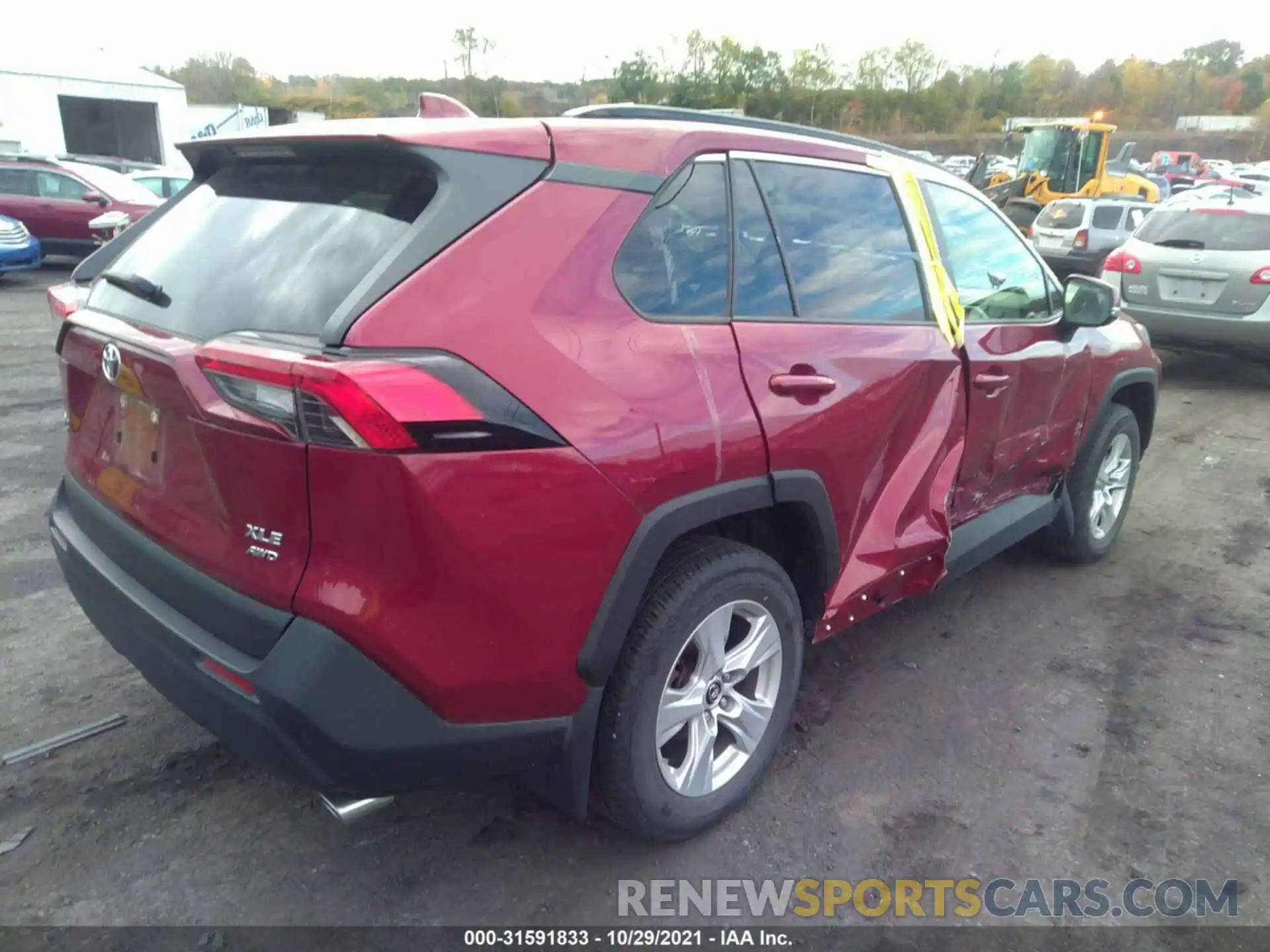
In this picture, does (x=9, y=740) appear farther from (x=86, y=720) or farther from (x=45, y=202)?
(x=45, y=202)

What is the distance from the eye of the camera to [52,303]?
2783 mm

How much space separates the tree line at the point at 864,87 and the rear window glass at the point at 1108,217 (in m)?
27.1

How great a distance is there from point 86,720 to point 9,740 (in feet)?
0.69

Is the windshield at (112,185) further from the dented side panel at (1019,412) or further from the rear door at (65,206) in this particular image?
the dented side panel at (1019,412)

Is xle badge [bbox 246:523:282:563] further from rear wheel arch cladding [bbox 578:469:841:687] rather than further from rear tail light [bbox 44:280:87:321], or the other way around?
rear tail light [bbox 44:280:87:321]

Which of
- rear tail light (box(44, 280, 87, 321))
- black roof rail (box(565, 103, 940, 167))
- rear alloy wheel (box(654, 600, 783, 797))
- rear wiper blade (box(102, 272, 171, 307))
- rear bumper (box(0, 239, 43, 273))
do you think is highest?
black roof rail (box(565, 103, 940, 167))

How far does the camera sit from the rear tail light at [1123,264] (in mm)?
8875

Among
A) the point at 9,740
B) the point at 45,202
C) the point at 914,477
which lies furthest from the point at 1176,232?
the point at 45,202


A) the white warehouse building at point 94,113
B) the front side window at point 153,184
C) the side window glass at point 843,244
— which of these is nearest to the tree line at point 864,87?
the white warehouse building at point 94,113

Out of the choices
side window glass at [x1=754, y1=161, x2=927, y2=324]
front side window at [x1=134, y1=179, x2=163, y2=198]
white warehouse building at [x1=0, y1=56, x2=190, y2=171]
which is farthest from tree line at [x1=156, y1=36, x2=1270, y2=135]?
side window glass at [x1=754, y1=161, x2=927, y2=324]

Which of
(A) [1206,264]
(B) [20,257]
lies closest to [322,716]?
(A) [1206,264]

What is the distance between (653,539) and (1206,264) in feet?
26.9

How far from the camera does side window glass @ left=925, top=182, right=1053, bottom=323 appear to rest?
3410mm

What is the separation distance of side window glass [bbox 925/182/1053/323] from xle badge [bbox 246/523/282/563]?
7.98ft
